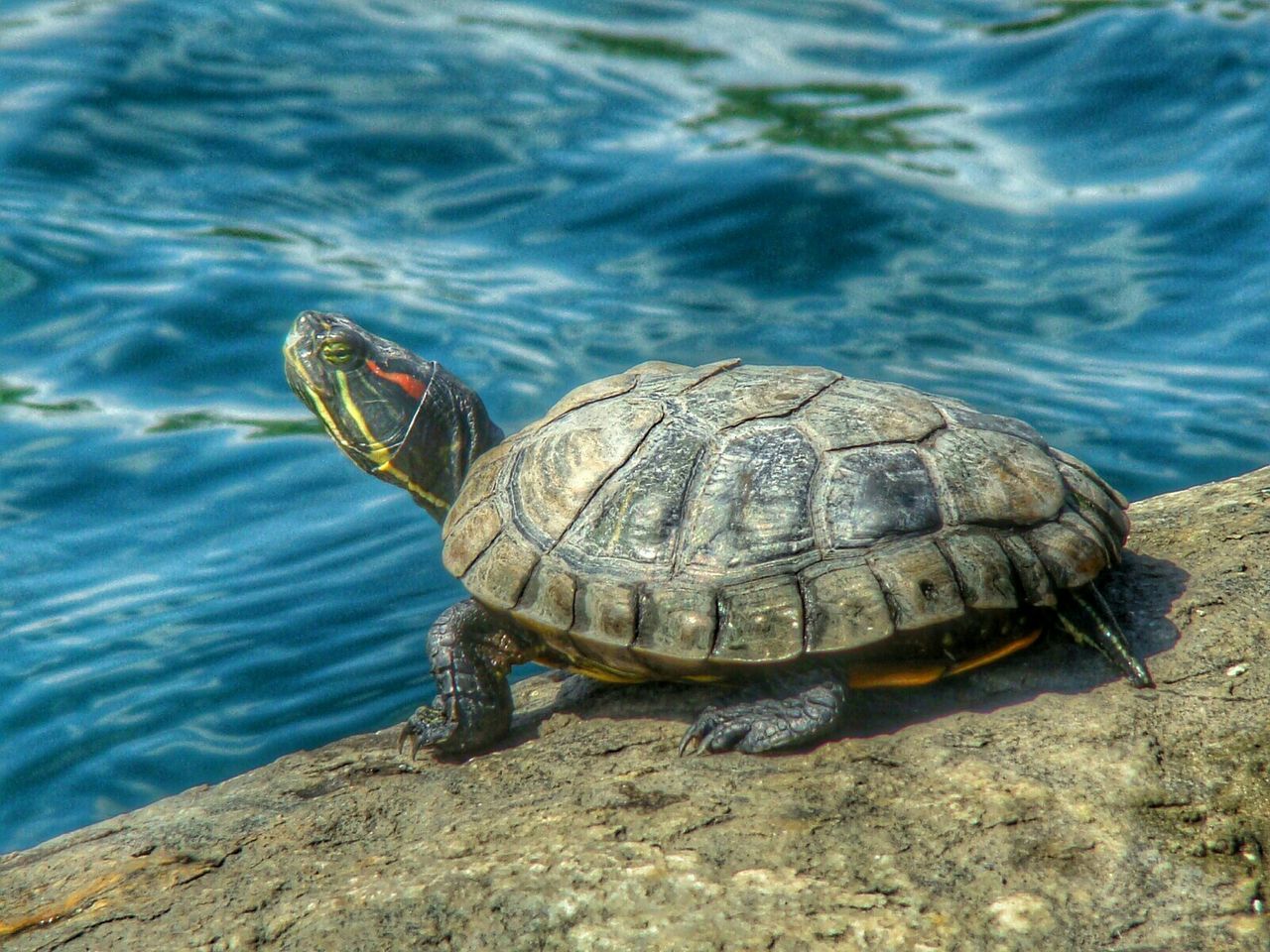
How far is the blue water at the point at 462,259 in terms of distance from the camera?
6207mm

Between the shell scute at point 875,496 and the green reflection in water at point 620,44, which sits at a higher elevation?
the green reflection in water at point 620,44

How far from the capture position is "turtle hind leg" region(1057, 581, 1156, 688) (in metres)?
3.71

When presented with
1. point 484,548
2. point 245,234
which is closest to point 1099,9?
point 245,234

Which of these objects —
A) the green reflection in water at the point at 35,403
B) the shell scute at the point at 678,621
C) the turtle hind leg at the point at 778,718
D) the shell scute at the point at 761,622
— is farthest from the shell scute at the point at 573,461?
the green reflection in water at the point at 35,403

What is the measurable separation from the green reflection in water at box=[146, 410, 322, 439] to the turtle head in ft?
8.93

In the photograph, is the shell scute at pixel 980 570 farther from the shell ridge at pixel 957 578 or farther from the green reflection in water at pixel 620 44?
the green reflection in water at pixel 620 44

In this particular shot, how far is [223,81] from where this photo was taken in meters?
11.3

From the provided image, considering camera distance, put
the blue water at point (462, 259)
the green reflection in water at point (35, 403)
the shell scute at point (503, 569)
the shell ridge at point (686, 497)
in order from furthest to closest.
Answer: the green reflection in water at point (35, 403) → the blue water at point (462, 259) → the shell scute at point (503, 569) → the shell ridge at point (686, 497)

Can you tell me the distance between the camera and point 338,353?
17.0 feet

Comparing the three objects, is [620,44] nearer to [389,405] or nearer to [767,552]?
[389,405]

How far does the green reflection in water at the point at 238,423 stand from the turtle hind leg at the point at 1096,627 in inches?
208

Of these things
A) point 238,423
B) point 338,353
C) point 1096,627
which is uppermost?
point 338,353

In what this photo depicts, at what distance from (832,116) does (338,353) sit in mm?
7145

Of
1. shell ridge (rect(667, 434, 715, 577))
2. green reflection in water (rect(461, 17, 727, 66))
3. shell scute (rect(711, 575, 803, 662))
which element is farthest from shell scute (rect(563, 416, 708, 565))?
green reflection in water (rect(461, 17, 727, 66))
